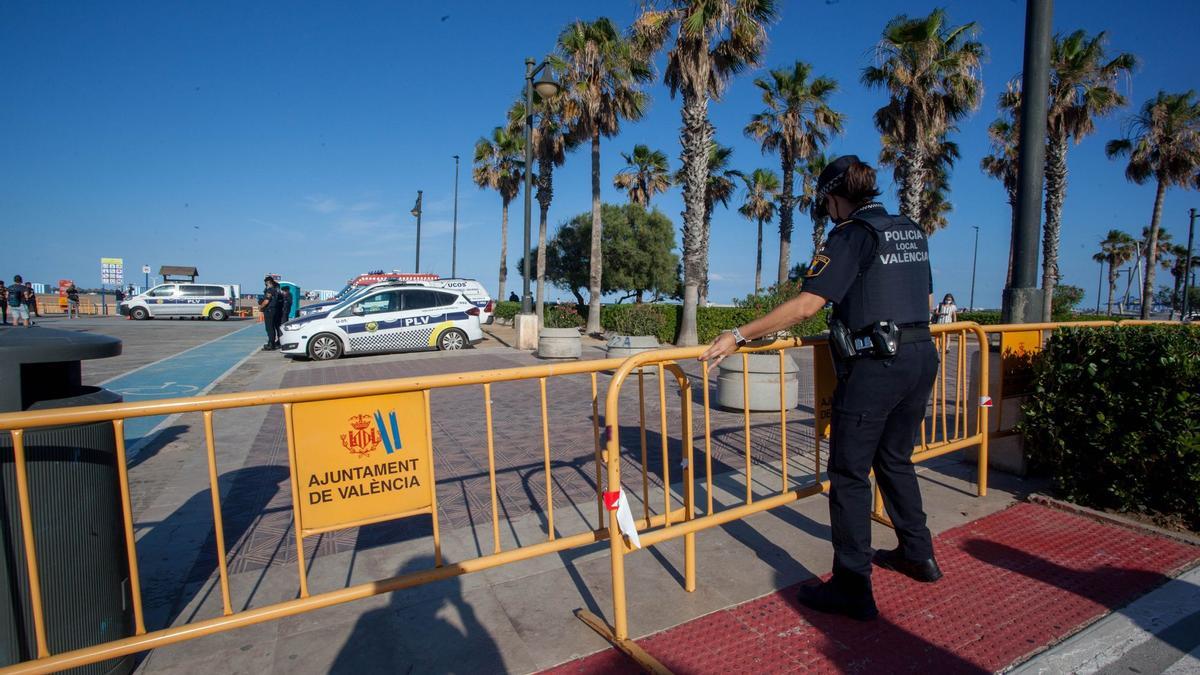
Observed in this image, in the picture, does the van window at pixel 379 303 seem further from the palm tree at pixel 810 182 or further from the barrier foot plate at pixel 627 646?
the palm tree at pixel 810 182

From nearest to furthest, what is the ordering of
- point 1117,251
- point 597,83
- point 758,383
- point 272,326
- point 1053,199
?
point 758,383
point 272,326
point 597,83
point 1053,199
point 1117,251

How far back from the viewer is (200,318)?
33500 millimetres

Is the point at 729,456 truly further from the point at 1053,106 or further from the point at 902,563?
the point at 1053,106

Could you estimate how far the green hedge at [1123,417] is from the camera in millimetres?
3473

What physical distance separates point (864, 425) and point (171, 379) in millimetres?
11503

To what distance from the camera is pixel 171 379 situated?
415 inches

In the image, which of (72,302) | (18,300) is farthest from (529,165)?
(72,302)

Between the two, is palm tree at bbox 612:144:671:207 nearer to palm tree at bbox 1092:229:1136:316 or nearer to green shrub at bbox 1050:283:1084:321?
green shrub at bbox 1050:283:1084:321

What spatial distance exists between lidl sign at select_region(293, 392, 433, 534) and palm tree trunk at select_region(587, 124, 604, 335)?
18.6 meters

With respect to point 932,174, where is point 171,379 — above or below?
below

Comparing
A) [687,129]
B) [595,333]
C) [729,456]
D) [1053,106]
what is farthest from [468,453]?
[1053,106]

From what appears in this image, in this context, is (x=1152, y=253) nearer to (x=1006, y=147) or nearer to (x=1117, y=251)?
(x=1006, y=147)

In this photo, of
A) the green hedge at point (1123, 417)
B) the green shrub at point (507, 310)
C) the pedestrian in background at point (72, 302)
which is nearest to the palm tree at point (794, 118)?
the green shrub at point (507, 310)

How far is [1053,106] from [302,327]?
79.5ft
